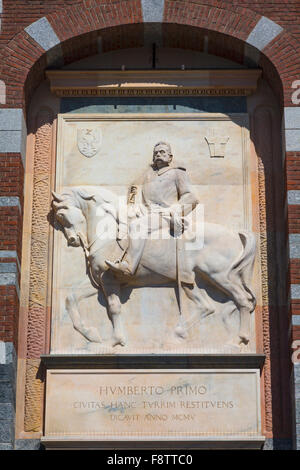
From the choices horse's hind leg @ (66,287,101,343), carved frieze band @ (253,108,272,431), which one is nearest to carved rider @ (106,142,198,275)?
horse's hind leg @ (66,287,101,343)

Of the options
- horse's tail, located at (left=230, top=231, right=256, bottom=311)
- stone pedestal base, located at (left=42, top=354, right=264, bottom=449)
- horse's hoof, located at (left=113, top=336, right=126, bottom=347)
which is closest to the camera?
stone pedestal base, located at (left=42, top=354, right=264, bottom=449)

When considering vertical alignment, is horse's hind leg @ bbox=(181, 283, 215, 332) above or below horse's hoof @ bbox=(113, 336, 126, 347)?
above

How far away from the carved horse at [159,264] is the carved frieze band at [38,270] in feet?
1.20

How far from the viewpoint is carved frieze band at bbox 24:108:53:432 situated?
47.3 feet

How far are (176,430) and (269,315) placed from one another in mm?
2096

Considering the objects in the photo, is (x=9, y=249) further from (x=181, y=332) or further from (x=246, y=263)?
(x=246, y=263)

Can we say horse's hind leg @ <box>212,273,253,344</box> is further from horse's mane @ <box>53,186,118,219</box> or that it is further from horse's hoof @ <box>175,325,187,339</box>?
horse's mane @ <box>53,186,118,219</box>

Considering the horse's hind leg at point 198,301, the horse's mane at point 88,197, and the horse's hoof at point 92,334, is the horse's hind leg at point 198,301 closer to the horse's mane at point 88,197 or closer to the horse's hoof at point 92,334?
the horse's hoof at point 92,334

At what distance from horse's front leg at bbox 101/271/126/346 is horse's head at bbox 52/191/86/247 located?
75 cm

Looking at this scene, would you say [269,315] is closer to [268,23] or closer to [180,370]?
[180,370]

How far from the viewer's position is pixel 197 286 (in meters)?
14.8

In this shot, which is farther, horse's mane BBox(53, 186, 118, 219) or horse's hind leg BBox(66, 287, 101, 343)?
horse's mane BBox(53, 186, 118, 219)
